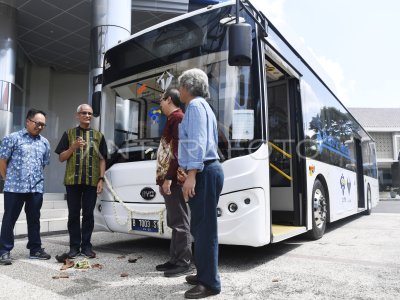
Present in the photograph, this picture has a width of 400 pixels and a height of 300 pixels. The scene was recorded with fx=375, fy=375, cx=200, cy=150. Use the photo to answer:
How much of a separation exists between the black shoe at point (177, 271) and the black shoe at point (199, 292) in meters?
0.73

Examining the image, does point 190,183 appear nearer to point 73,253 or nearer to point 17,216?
point 73,253

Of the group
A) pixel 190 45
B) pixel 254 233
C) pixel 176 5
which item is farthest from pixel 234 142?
pixel 176 5

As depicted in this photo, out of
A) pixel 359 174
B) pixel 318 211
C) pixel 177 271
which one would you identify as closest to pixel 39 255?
pixel 177 271

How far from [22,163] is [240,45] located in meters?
2.87

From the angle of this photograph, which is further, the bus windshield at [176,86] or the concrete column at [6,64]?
the concrete column at [6,64]

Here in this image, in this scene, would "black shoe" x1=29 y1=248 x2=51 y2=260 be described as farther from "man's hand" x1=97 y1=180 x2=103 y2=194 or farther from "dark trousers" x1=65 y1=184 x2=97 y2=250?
"man's hand" x1=97 y1=180 x2=103 y2=194

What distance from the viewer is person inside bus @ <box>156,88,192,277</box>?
3643mm

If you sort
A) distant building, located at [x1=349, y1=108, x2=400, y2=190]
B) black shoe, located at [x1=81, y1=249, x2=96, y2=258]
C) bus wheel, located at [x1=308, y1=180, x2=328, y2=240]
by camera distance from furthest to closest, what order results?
distant building, located at [x1=349, y1=108, x2=400, y2=190] < bus wheel, located at [x1=308, y1=180, x2=328, y2=240] < black shoe, located at [x1=81, y1=249, x2=96, y2=258]

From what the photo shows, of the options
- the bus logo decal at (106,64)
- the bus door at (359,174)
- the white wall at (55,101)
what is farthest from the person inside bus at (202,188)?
the white wall at (55,101)

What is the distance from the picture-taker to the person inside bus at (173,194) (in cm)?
364

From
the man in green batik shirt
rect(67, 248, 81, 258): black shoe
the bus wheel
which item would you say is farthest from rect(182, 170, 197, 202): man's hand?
the bus wheel

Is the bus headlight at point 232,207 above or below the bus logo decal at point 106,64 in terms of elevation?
below

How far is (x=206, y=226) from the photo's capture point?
2910 mm

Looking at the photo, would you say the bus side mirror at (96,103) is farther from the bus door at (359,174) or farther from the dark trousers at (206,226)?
the bus door at (359,174)
